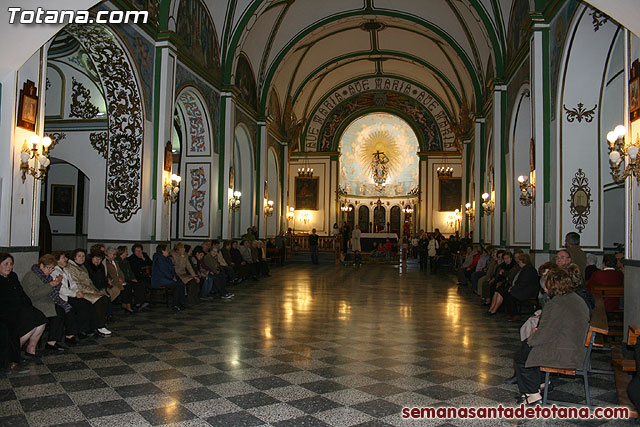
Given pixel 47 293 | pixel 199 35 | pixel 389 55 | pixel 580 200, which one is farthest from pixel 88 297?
pixel 389 55

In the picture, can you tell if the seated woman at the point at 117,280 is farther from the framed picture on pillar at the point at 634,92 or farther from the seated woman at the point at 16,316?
the framed picture on pillar at the point at 634,92

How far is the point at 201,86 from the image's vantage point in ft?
47.1

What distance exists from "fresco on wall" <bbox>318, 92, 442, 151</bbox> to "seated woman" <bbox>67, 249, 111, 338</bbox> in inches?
892

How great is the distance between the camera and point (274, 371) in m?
5.39

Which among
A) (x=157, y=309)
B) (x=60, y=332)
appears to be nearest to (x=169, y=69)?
(x=157, y=309)

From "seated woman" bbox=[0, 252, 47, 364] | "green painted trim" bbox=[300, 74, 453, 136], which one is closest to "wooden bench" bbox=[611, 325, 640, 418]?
"seated woman" bbox=[0, 252, 47, 364]

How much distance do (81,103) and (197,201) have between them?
413cm

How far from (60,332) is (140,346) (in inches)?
37.3

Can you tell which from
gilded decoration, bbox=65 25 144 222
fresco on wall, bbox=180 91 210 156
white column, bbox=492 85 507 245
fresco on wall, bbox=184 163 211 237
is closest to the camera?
gilded decoration, bbox=65 25 144 222

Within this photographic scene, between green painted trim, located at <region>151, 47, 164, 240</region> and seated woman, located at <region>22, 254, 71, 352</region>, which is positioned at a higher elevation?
green painted trim, located at <region>151, 47, 164, 240</region>

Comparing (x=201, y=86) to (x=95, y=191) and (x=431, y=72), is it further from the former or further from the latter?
(x=431, y=72)

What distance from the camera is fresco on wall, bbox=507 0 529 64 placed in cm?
1255

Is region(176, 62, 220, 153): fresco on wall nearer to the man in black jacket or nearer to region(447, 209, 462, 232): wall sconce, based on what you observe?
the man in black jacket

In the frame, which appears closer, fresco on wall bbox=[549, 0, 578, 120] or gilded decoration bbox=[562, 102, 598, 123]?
fresco on wall bbox=[549, 0, 578, 120]
